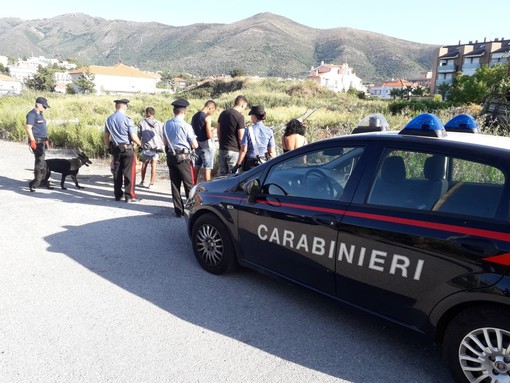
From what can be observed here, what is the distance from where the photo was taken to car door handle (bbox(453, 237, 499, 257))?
2.32 metres

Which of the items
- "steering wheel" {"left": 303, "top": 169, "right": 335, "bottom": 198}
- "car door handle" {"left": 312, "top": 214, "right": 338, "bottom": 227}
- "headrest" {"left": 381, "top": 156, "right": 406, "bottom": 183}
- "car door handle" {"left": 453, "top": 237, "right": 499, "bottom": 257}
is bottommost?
"car door handle" {"left": 312, "top": 214, "right": 338, "bottom": 227}

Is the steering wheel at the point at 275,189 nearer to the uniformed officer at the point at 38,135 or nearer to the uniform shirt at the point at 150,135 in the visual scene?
the uniform shirt at the point at 150,135

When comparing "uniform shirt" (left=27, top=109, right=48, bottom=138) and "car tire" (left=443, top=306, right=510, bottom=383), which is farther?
"uniform shirt" (left=27, top=109, right=48, bottom=138)

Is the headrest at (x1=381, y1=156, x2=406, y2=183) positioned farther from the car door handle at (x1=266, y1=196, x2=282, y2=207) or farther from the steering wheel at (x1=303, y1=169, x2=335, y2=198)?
the car door handle at (x1=266, y1=196, x2=282, y2=207)

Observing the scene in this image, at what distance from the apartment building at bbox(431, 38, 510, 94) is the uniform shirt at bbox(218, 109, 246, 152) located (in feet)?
308

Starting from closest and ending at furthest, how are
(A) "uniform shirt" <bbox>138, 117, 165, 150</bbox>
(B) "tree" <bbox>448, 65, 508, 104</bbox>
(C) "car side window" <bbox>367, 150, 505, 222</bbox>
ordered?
(C) "car side window" <bbox>367, 150, 505, 222</bbox>
(A) "uniform shirt" <bbox>138, 117, 165, 150</bbox>
(B) "tree" <bbox>448, 65, 508, 104</bbox>

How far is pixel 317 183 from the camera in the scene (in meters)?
3.49

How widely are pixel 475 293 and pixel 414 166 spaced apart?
3.55ft

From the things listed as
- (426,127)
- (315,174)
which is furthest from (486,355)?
(315,174)

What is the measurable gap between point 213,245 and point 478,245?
103 inches

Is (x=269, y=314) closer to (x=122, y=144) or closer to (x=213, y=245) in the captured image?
(x=213, y=245)

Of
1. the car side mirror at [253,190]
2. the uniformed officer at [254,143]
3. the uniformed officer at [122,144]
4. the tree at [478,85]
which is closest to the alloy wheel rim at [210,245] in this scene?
the car side mirror at [253,190]

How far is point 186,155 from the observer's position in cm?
638

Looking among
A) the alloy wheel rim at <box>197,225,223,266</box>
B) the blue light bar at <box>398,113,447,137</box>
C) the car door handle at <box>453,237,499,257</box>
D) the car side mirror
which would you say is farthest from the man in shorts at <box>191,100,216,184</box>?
the car door handle at <box>453,237,499,257</box>
